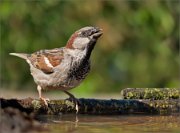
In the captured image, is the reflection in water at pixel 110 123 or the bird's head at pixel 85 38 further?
the bird's head at pixel 85 38

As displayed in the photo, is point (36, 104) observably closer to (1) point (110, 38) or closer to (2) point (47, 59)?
(2) point (47, 59)

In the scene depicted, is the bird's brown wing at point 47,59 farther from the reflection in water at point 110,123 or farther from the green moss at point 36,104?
the green moss at point 36,104

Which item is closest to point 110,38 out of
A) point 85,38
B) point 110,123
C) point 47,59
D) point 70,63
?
point 47,59

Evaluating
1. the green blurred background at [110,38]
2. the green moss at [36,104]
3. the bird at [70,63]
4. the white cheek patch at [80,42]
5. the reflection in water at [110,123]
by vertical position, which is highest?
the green blurred background at [110,38]

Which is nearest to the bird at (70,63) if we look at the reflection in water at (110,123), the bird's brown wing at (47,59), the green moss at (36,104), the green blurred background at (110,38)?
the bird's brown wing at (47,59)

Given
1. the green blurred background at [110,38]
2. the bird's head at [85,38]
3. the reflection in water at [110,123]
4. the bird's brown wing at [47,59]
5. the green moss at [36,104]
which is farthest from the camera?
the green blurred background at [110,38]

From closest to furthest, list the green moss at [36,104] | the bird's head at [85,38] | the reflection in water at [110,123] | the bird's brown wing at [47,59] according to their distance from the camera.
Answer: the reflection in water at [110,123]
the green moss at [36,104]
the bird's head at [85,38]
the bird's brown wing at [47,59]

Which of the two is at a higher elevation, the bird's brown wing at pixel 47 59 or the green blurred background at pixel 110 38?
the green blurred background at pixel 110 38

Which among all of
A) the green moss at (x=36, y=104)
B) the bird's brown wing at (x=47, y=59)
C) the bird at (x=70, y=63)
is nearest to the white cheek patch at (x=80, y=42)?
the bird at (x=70, y=63)
